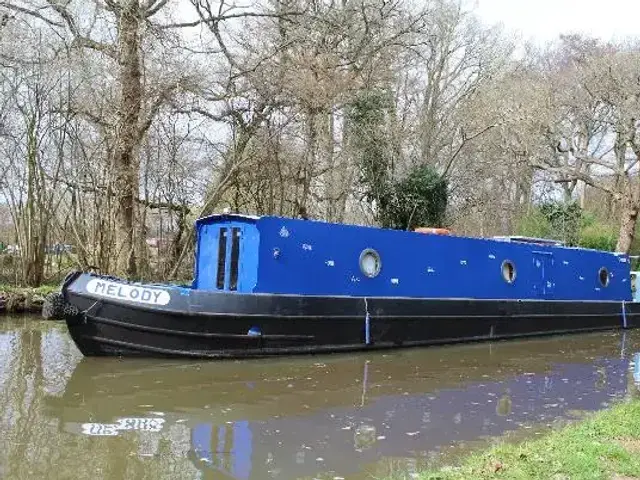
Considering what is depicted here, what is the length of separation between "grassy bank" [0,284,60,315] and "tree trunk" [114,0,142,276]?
158cm

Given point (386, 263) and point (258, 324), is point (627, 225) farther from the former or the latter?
point (258, 324)

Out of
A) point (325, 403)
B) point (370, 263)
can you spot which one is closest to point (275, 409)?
point (325, 403)

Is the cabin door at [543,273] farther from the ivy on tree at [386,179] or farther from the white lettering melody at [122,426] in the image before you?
the white lettering melody at [122,426]

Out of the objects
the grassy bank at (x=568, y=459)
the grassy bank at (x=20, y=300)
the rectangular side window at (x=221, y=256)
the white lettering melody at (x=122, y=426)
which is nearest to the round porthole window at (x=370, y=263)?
the rectangular side window at (x=221, y=256)

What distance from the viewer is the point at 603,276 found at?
15500 millimetres

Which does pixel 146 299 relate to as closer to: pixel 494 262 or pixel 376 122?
pixel 494 262

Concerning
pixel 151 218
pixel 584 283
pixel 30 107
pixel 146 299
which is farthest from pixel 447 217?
pixel 146 299

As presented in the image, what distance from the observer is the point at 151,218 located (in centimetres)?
1698

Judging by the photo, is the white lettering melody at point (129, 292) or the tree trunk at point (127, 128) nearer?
the white lettering melody at point (129, 292)

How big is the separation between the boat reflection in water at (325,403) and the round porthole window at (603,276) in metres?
5.21

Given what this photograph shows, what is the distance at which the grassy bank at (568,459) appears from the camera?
13.5 feet

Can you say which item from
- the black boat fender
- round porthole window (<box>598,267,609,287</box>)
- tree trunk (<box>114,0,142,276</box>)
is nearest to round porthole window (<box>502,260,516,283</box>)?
round porthole window (<box>598,267,609,287</box>)

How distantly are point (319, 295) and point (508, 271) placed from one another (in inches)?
188

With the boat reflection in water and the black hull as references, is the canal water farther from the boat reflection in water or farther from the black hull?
the black hull
